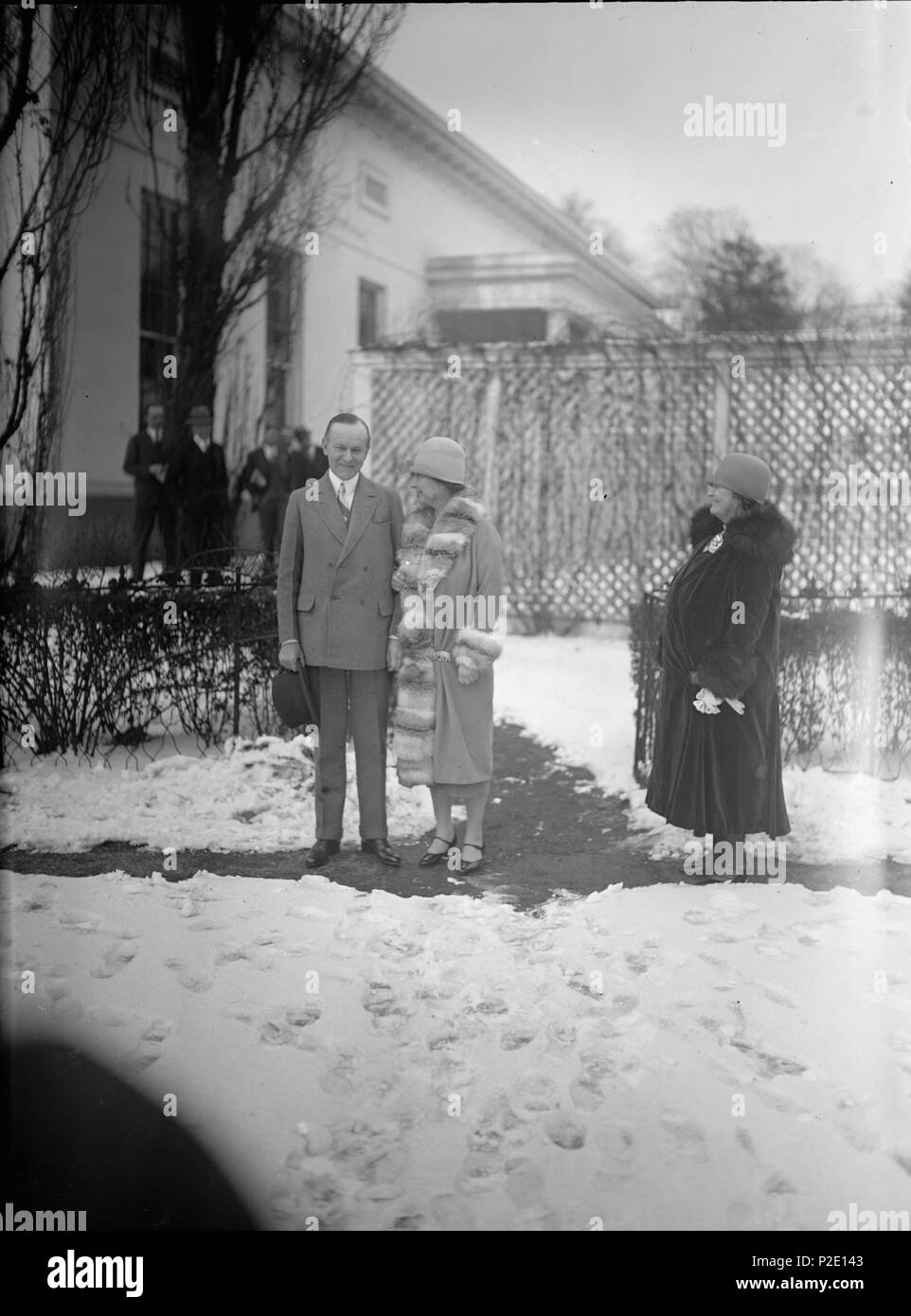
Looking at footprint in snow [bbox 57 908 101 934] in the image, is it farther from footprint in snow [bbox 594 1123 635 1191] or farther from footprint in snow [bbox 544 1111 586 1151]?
footprint in snow [bbox 594 1123 635 1191]

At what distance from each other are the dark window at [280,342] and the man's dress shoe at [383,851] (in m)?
5.09

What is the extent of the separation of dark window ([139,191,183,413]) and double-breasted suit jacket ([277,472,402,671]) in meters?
2.76

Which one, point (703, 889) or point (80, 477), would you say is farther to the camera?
point (80, 477)

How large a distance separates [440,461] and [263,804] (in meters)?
1.55

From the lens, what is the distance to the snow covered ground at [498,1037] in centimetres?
284

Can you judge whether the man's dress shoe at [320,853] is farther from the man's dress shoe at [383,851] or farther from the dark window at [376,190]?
the dark window at [376,190]

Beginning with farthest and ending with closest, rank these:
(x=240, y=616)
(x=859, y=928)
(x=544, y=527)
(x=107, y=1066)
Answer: (x=544, y=527), (x=240, y=616), (x=859, y=928), (x=107, y=1066)

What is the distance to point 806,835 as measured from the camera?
4.92 meters

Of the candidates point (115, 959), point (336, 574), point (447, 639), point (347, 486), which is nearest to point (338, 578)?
point (336, 574)

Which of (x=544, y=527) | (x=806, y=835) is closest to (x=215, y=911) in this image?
(x=806, y=835)

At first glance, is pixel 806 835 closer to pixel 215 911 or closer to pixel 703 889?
pixel 703 889

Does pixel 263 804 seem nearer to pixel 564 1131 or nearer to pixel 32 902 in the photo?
pixel 32 902

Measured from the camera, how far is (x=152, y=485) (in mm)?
6613

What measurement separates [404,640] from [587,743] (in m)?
1.57
